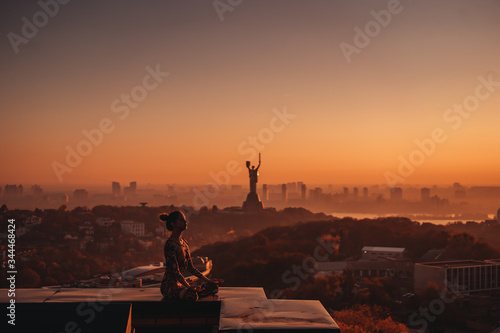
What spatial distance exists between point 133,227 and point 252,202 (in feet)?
41.4

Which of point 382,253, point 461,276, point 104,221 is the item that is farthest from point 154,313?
point 104,221

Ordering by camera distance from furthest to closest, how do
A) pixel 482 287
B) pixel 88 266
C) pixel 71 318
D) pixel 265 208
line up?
pixel 265 208 < pixel 88 266 < pixel 482 287 < pixel 71 318

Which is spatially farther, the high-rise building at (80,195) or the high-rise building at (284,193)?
the high-rise building at (284,193)

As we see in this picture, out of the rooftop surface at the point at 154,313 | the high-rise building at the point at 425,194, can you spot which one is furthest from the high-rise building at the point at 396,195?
the rooftop surface at the point at 154,313

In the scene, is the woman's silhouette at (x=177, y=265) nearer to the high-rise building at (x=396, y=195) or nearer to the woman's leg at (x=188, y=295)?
the woman's leg at (x=188, y=295)

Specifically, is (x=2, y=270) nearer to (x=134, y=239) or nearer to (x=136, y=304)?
(x=134, y=239)

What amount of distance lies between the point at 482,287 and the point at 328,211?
31.4 meters

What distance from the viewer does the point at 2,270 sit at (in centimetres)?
2203

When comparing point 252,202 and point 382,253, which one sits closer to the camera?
point 382,253

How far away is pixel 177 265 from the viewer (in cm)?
348

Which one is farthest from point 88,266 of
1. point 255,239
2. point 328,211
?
point 328,211

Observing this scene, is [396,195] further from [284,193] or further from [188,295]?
[188,295]

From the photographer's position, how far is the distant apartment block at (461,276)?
23.3m

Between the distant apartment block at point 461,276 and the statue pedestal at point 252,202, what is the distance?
21859 mm
